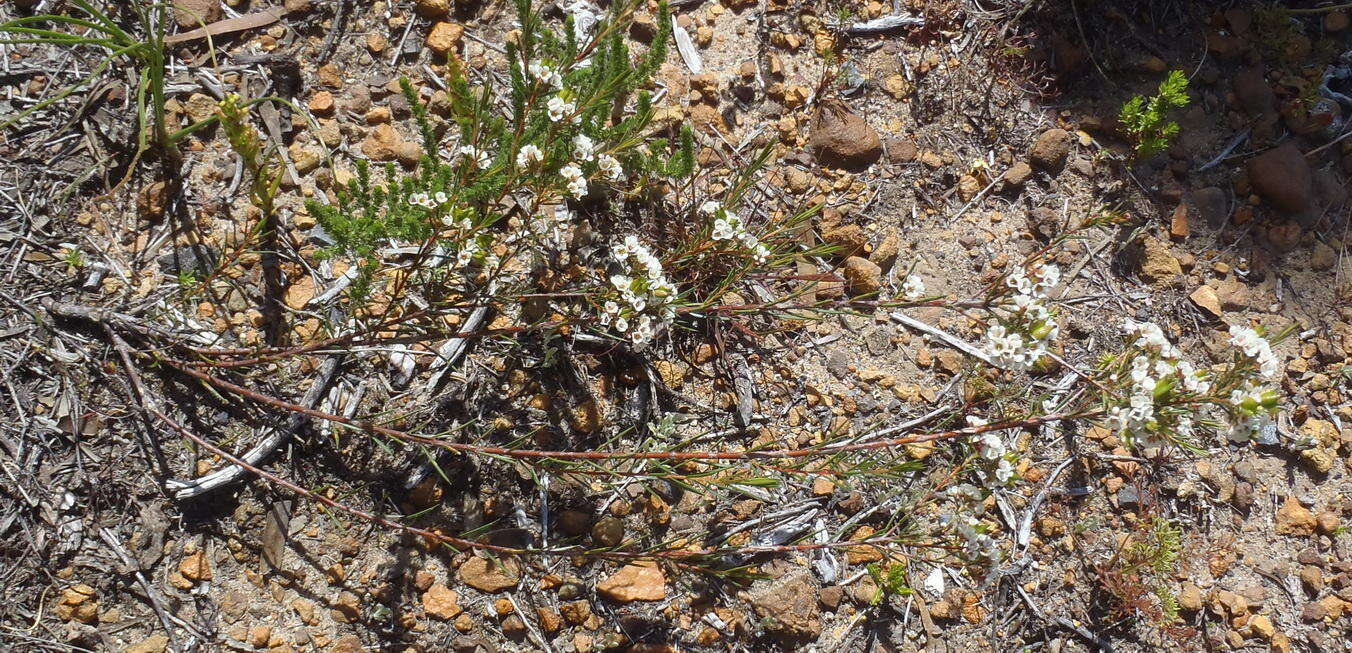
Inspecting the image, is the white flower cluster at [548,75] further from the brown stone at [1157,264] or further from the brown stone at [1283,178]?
the brown stone at [1283,178]

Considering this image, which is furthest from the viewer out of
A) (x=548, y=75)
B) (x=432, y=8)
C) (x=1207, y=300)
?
(x=1207, y=300)

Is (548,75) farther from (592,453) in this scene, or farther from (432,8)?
(432,8)

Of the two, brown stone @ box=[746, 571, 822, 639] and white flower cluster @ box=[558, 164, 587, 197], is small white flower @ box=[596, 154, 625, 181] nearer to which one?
white flower cluster @ box=[558, 164, 587, 197]

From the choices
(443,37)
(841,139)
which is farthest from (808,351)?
(443,37)

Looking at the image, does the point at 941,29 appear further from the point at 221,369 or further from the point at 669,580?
the point at 221,369

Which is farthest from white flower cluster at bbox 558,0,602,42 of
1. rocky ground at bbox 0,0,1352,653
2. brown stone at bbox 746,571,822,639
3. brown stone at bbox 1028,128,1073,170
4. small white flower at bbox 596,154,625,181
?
brown stone at bbox 746,571,822,639

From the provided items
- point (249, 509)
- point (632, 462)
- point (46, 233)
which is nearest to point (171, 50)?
point (46, 233)
